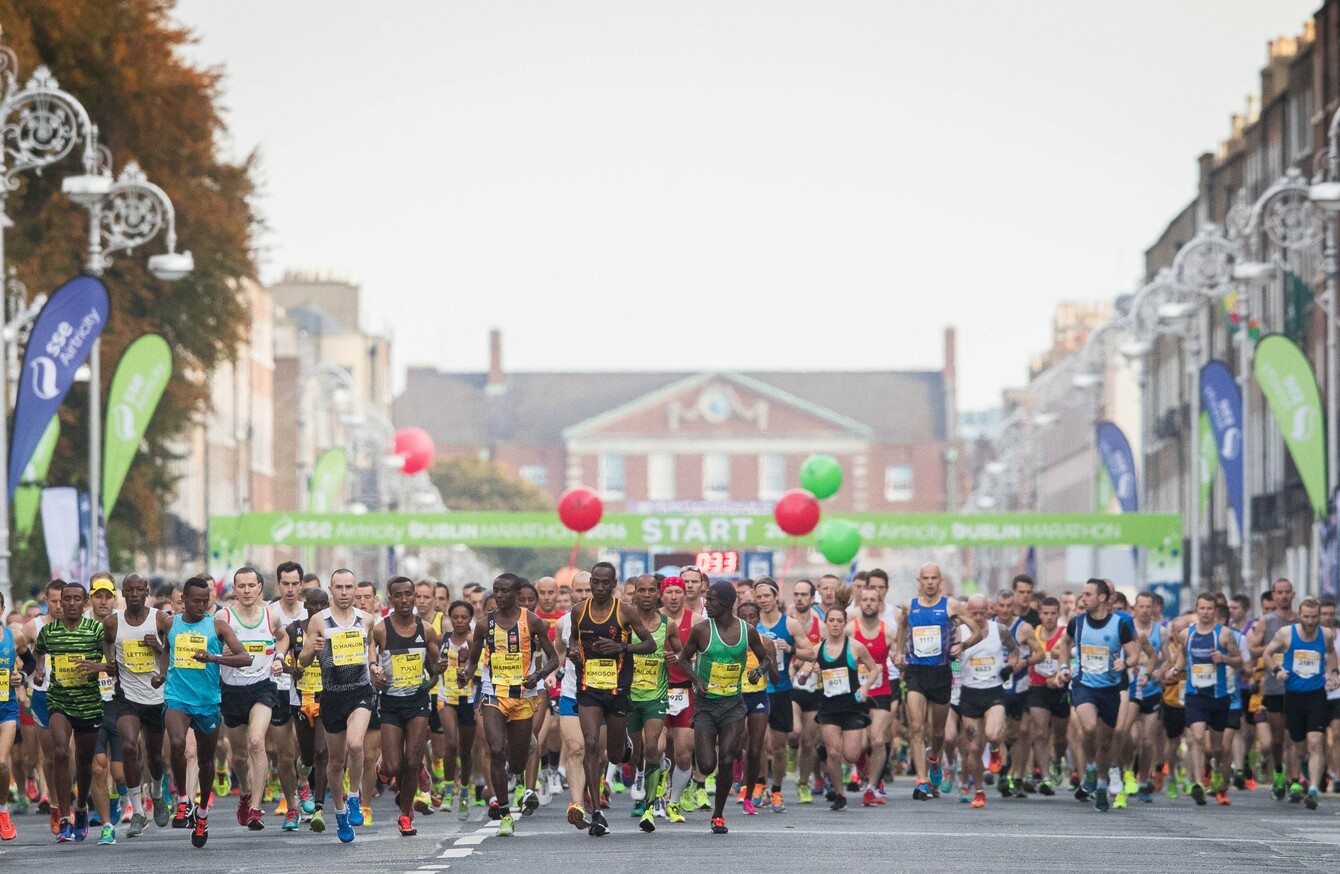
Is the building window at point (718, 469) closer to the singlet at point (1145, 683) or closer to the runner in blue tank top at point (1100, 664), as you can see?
the singlet at point (1145, 683)

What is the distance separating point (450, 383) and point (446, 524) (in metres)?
118

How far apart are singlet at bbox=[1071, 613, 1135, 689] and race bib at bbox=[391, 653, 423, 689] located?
5.81 metres

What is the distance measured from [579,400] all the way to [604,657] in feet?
480

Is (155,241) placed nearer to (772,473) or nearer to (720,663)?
(720,663)

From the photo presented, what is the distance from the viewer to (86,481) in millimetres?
40750

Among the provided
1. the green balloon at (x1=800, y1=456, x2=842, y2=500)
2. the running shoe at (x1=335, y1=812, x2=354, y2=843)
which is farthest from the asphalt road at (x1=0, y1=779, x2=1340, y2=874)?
the green balloon at (x1=800, y1=456, x2=842, y2=500)

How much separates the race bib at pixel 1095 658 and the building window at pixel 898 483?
5239 inches

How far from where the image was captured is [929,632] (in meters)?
23.0

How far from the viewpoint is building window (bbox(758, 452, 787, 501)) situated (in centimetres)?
15038

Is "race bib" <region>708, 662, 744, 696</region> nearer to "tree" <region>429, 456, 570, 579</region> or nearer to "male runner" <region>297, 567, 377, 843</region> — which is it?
"male runner" <region>297, 567, 377, 843</region>

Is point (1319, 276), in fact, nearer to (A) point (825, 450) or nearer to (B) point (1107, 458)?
(B) point (1107, 458)

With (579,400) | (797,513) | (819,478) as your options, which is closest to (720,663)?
(797,513)

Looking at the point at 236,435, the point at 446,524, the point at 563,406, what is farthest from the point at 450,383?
the point at 446,524

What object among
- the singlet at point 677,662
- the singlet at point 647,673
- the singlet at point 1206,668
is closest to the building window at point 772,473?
the singlet at point 1206,668
